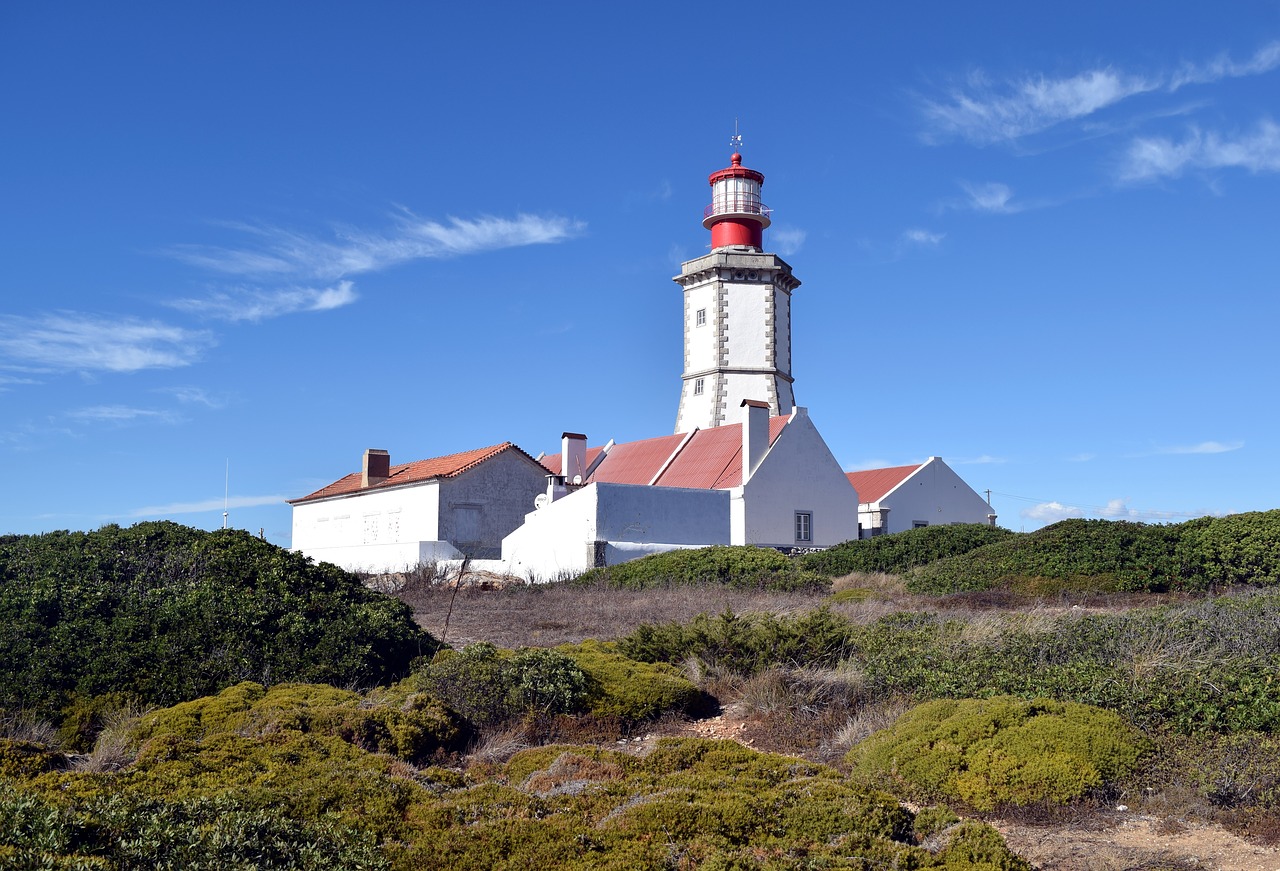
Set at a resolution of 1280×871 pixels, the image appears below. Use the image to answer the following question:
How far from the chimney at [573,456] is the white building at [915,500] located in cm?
949

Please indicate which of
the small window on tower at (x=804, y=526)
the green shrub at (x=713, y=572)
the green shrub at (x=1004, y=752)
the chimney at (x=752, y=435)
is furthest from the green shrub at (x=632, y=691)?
the small window on tower at (x=804, y=526)

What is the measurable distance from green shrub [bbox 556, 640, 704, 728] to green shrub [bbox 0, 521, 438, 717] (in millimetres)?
2266

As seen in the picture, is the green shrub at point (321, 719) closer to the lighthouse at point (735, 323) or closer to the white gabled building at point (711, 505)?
the white gabled building at point (711, 505)

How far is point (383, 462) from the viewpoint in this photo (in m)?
33.7

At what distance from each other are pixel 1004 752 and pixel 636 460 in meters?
29.0

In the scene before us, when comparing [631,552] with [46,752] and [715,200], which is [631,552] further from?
[46,752]

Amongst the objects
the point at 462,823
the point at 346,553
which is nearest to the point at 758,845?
the point at 462,823

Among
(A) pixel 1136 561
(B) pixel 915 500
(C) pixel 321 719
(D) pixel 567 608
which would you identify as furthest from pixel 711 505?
(C) pixel 321 719

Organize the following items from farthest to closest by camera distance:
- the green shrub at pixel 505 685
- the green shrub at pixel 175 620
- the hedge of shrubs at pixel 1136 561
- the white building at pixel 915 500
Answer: the white building at pixel 915 500, the hedge of shrubs at pixel 1136 561, the green shrub at pixel 175 620, the green shrub at pixel 505 685

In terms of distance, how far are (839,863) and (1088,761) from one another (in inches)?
108

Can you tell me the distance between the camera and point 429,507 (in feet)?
96.8

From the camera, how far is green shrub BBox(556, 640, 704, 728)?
8836mm

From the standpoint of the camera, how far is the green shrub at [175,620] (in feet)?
28.7

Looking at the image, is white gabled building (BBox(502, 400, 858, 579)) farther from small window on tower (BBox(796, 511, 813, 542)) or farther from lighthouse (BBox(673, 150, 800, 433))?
lighthouse (BBox(673, 150, 800, 433))
